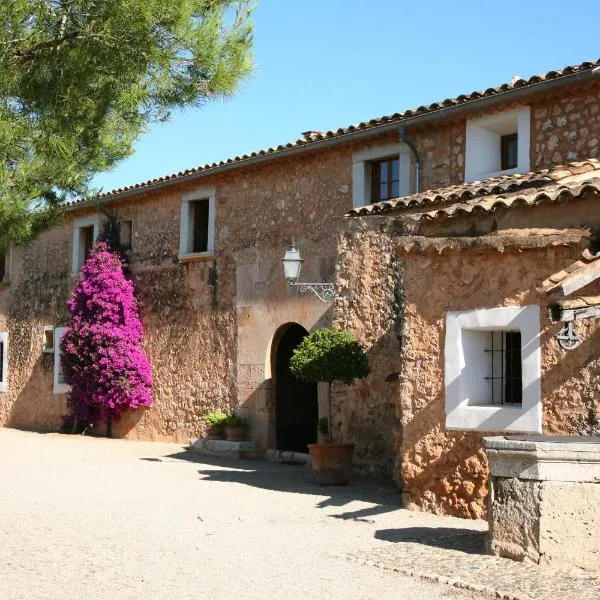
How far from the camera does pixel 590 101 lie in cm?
1133

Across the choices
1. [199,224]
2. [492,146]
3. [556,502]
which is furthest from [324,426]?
[556,502]

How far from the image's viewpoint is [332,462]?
11.8 metres

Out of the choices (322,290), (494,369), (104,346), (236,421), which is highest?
(322,290)

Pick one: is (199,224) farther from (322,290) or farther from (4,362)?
(4,362)

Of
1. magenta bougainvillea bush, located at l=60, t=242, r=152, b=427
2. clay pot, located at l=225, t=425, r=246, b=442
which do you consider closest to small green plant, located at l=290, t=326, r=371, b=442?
clay pot, located at l=225, t=425, r=246, b=442

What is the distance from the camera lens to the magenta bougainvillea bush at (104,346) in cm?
1789

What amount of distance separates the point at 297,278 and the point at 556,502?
304 inches

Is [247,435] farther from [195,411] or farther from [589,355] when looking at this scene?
[589,355]

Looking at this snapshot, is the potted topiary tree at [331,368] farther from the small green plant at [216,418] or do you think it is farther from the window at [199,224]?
the window at [199,224]

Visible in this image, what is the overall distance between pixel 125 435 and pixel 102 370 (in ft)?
4.59

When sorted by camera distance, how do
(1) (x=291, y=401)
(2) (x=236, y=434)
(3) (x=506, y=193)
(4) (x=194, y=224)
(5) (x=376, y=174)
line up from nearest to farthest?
(3) (x=506, y=193), (5) (x=376, y=174), (2) (x=236, y=434), (1) (x=291, y=401), (4) (x=194, y=224)

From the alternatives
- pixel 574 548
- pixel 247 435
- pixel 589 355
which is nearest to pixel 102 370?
pixel 247 435

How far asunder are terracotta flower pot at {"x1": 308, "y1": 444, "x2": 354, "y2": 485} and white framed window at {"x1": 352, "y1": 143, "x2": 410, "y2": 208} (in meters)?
3.76

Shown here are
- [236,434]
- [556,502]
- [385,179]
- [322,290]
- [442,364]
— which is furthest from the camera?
[236,434]
